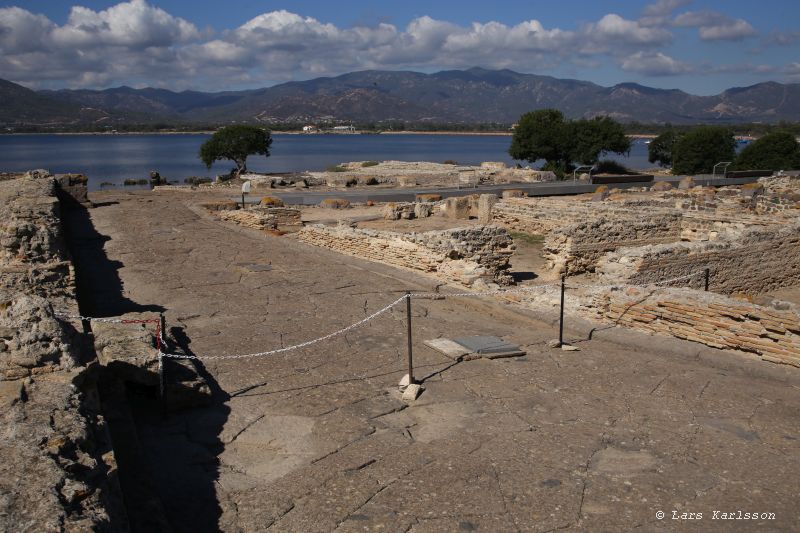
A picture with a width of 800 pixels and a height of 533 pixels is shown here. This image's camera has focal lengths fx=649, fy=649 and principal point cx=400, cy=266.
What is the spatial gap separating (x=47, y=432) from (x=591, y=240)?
41.2ft

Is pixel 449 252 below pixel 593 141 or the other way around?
below

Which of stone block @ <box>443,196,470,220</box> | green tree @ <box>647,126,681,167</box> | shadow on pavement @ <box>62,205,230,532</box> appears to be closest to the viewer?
shadow on pavement @ <box>62,205,230,532</box>

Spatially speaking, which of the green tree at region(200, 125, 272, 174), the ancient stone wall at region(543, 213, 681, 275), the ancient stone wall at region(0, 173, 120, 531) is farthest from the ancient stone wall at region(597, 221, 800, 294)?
the green tree at region(200, 125, 272, 174)

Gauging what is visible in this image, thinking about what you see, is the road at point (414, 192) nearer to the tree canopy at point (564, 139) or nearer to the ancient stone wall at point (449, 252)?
the tree canopy at point (564, 139)

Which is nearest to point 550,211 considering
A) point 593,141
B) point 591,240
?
point 591,240

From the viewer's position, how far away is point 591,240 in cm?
1430

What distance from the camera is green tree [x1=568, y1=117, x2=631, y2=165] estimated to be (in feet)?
156

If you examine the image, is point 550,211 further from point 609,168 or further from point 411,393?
point 609,168

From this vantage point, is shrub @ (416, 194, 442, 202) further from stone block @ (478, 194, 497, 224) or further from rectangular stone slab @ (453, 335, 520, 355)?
rectangular stone slab @ (453, 335, 520, 355)

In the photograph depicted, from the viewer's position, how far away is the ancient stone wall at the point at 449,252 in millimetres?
11039

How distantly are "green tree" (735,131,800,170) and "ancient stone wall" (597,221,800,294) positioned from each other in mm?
38358

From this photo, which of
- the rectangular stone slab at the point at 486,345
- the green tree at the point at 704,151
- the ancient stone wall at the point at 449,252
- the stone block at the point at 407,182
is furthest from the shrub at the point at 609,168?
the rectangular stone slab at the point at 486,345

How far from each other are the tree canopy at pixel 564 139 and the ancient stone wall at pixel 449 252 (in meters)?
36.8

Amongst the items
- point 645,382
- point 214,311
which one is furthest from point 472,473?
point 214,311
